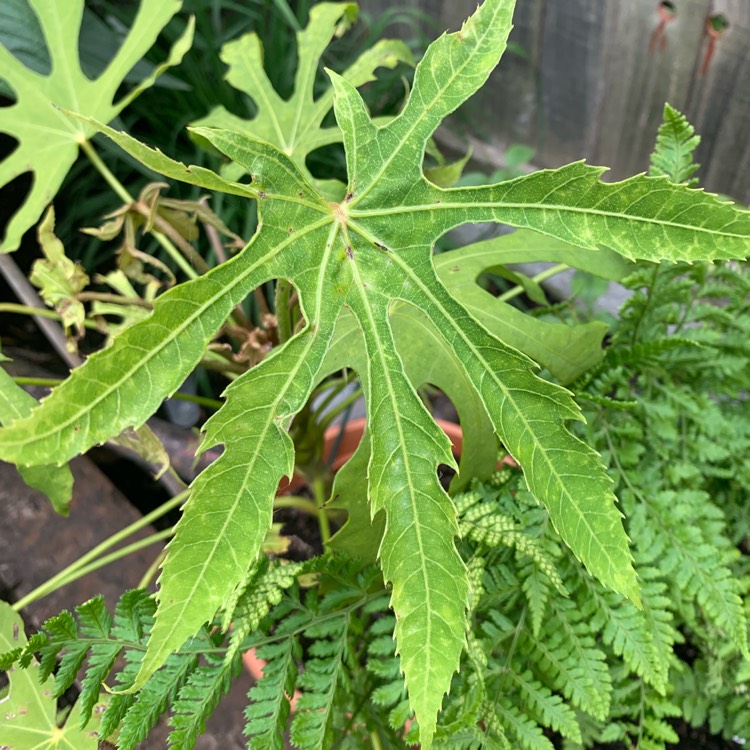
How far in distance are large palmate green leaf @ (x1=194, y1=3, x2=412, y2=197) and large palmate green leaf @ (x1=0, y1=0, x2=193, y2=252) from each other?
11 cm

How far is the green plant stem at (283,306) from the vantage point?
2.33 feet

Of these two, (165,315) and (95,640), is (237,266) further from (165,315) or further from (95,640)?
(95,640)

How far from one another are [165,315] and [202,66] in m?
1.45

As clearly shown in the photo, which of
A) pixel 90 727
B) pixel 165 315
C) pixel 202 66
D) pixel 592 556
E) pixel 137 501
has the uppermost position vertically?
pixel 202 66

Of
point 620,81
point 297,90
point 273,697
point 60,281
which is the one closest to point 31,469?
point 60,281

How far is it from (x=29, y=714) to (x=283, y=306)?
0.51m

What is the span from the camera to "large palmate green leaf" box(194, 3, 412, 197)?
0.98 meters

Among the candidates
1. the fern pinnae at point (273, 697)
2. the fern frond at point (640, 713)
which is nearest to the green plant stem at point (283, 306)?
the fern pinnae at point (273, 697)

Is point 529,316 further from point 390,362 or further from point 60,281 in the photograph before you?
point 60,281

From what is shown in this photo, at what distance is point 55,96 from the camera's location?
938 mm

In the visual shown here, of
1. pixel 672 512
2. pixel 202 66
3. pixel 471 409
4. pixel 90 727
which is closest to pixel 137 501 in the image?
pixel 90 727

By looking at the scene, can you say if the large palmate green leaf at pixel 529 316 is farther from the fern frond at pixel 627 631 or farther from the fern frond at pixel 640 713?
the fern frond at pixel 640 713

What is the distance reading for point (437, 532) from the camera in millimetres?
554

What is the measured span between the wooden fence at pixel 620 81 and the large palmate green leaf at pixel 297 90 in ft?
2.80
